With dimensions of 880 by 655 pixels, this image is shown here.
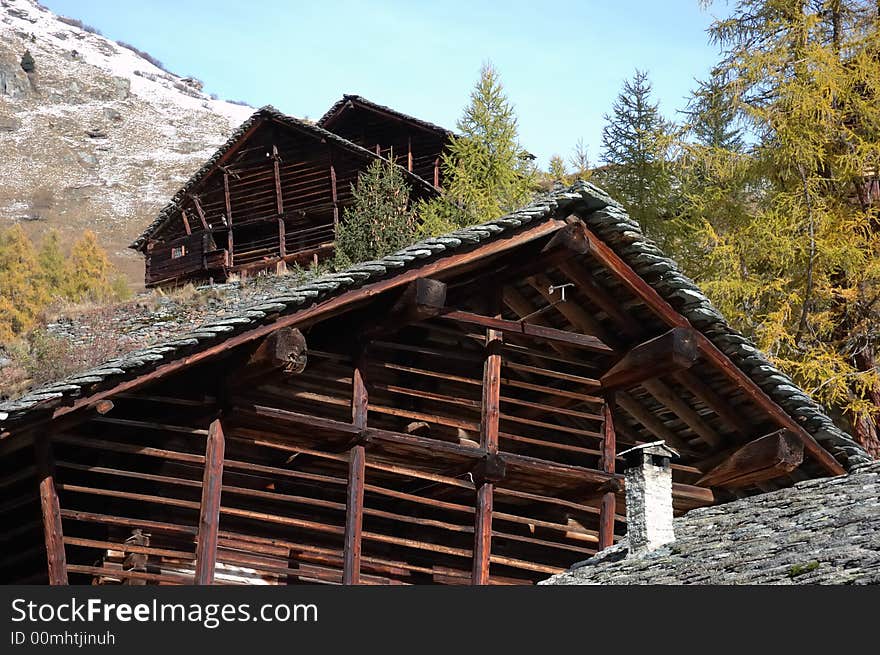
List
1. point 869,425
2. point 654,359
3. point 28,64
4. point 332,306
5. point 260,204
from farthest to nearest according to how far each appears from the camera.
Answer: point 28,64 → point 260,204 → point 869,425 → point 654,359 → point 332,306

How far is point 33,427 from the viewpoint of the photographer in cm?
1044

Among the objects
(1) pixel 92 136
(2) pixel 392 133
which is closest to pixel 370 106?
(2) pixel 392 133

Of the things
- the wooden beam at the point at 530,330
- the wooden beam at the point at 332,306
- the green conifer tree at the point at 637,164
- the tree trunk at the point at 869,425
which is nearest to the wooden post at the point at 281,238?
the green conifer tree at the point at 637,164

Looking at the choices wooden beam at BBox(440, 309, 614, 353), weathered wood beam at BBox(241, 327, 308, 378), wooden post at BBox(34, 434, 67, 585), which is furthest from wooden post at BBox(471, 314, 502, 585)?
wooden post at BBox(34, 434, 67, 585)

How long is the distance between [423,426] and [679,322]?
3.39 meters

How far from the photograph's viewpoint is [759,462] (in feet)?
44.7

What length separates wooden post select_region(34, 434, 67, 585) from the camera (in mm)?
11328

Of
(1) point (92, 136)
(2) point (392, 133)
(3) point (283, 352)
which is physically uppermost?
(1) point (92, 136)

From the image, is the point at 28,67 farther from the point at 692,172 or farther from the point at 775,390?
the point at 775,390

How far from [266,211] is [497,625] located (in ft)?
111

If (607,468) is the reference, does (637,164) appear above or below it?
above

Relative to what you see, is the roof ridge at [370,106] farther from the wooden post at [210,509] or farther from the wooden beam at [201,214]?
the wooden post at [210,509]

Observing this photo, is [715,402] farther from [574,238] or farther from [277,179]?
[277,179]

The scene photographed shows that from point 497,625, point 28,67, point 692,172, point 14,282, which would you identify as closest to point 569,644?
point 497,625
